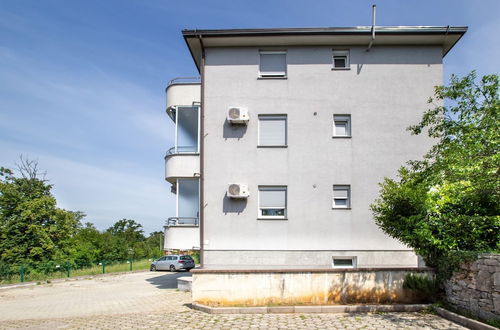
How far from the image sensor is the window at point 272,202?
12609mm

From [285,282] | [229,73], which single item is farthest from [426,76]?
[285,282]

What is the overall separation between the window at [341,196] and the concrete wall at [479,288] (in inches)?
171

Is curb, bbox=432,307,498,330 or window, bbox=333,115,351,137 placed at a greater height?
window, bbox=333,115,351,137

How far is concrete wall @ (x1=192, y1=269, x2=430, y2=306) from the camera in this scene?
959 cm

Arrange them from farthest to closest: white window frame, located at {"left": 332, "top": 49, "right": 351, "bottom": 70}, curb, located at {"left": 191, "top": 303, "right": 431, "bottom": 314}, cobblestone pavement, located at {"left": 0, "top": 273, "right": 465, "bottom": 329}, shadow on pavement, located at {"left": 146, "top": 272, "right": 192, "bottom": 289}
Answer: shadow on pavement, located at {"left": 146, "top": 272, "right": 192, "bottom": 289}
white window frame, located at {"left": 332, "top": 49, "right": 351, "bottom": 70}
curb, located at {"left": 191, "top": 303, "right": 431, "bottom": 314}
cobblestone pavement, located at {"left": 0, "top": 273, "right": 465, "bottom": 329}

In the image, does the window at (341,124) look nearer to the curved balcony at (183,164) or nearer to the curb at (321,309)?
the curved balcony at (183,164)

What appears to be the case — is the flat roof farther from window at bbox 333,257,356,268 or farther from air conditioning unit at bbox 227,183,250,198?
window at bbox 333,257,356,268

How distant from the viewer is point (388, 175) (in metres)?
12.7

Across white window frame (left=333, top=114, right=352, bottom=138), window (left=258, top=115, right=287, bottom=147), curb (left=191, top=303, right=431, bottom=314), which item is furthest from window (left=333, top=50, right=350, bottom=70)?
curb (left=191, top=303, right=431, bottom=314)

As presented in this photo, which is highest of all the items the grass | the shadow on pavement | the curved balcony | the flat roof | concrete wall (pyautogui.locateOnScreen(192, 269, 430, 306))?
the flat roof

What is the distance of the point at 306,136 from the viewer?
1289 centimetres

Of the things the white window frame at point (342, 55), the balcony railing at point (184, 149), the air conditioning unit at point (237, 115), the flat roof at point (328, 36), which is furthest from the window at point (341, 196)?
the balcony railing at point (184, 149)

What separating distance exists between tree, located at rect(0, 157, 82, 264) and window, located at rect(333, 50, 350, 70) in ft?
91.5

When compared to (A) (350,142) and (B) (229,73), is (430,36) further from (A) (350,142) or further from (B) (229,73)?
(B) (229,73)
